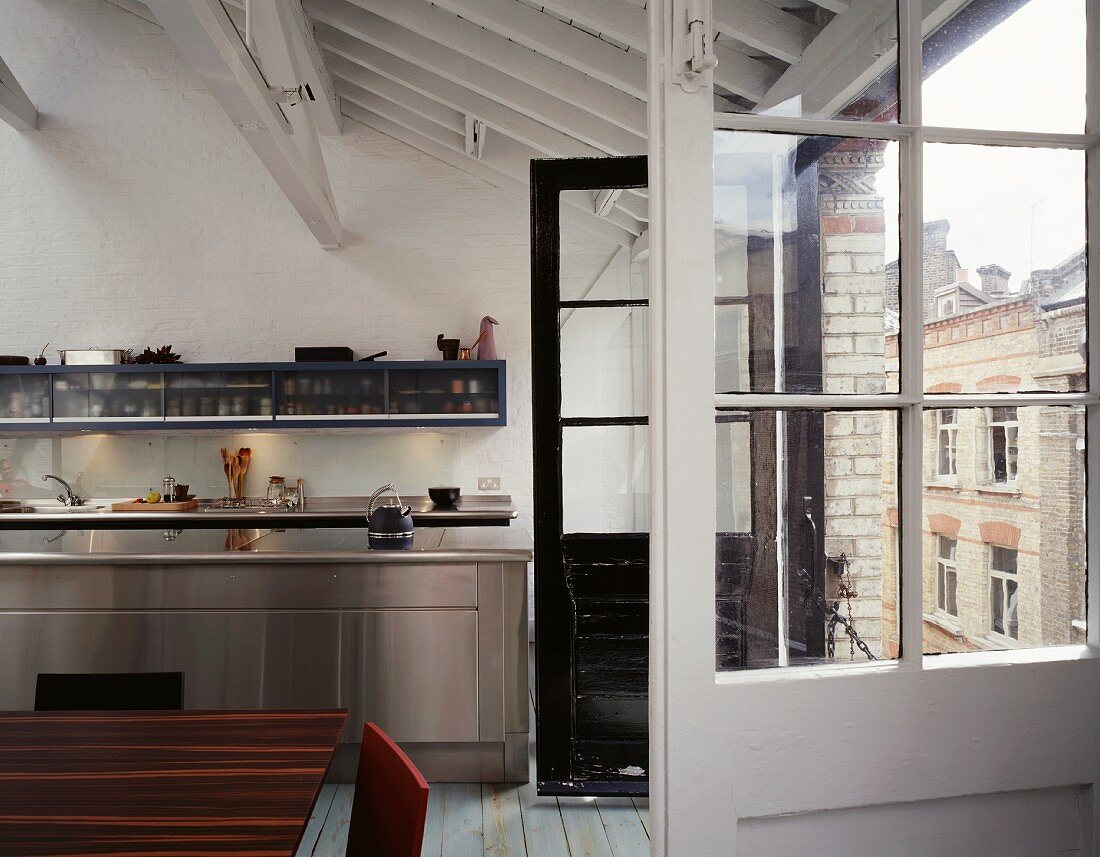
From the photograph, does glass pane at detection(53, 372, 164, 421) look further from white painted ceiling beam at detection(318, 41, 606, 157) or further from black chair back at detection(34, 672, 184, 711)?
black chair back at detection(34, 672, 184, 711)

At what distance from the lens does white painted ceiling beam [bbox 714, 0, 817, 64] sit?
1.02 meters

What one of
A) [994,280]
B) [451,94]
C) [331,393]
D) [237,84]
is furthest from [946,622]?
[331,393]

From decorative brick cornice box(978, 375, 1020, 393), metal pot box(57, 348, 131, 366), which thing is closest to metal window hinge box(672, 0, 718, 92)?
decorative brick cornice box(978, 375, 1020, 393)

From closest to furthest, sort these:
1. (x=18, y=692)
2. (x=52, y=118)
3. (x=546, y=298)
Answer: (x=546, y=298) < (x=18, y=692) < (x=52, y=118)

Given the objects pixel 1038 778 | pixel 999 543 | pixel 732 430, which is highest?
pixel 732 430

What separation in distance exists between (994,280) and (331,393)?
4.61 metres

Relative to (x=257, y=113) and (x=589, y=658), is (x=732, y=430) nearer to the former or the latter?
(x=589, y=658)

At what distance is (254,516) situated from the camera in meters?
5.04

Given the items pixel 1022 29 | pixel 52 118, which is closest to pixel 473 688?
pixel 1022 29

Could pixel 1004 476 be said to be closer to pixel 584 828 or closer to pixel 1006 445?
pixel 1006 445

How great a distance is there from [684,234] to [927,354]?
39cm

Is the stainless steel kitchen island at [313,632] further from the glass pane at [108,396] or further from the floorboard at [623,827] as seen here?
the glass pane at [108,396]

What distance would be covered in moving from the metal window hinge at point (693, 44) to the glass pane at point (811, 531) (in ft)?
1.50

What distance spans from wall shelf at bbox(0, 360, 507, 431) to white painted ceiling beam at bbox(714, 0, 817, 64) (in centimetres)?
414
